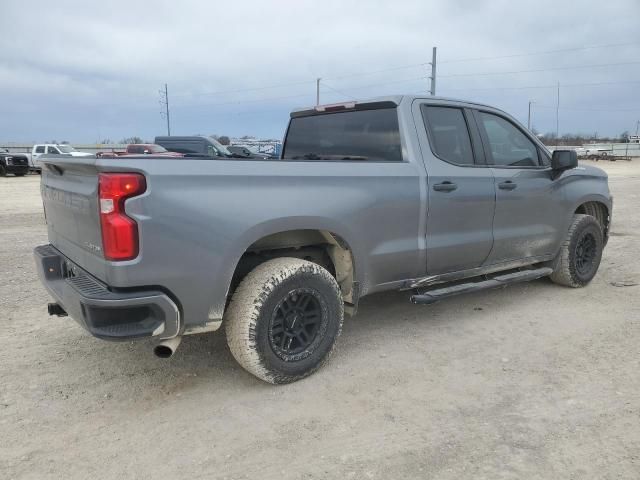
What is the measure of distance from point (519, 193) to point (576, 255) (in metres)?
1.38

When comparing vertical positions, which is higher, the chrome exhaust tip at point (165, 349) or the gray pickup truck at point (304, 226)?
the gray pickup truck at point (304, 226)

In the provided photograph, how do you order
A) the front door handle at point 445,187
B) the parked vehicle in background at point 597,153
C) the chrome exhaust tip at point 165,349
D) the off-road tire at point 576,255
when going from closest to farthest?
1. the chrome exhaust tip at point 165,349
2. the front door handle at point 445,187
3. the off-road tire at point 576,255
4. the parked vehicle in background at point 597,153

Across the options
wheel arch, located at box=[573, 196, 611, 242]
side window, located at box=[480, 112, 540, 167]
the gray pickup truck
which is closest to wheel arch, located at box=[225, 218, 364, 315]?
the gray pickup truck

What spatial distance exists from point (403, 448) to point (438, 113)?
8.89ft

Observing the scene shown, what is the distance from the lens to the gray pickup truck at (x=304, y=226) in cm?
281

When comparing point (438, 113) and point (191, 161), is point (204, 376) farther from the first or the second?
point (438, 113)

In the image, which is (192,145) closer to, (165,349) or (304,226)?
(304,226)

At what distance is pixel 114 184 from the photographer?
2.72 m

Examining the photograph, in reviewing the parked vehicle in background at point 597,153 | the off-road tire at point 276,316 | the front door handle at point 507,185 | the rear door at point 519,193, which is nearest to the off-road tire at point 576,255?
the rear door at point 519,193

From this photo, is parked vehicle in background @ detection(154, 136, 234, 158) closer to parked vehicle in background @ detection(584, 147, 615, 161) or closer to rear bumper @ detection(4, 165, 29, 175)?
rear bumper @ detection(4, 165, 29, 175)

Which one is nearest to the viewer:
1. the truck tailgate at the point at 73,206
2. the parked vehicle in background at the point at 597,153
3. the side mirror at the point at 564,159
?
the truck tailgate at the point at 73,206

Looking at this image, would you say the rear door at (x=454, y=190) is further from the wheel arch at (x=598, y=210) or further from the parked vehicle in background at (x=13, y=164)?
the parked vehicle in background at (x=13, y=164)

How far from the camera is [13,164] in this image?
27422 mm

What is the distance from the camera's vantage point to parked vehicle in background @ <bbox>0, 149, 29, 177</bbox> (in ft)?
89.5
